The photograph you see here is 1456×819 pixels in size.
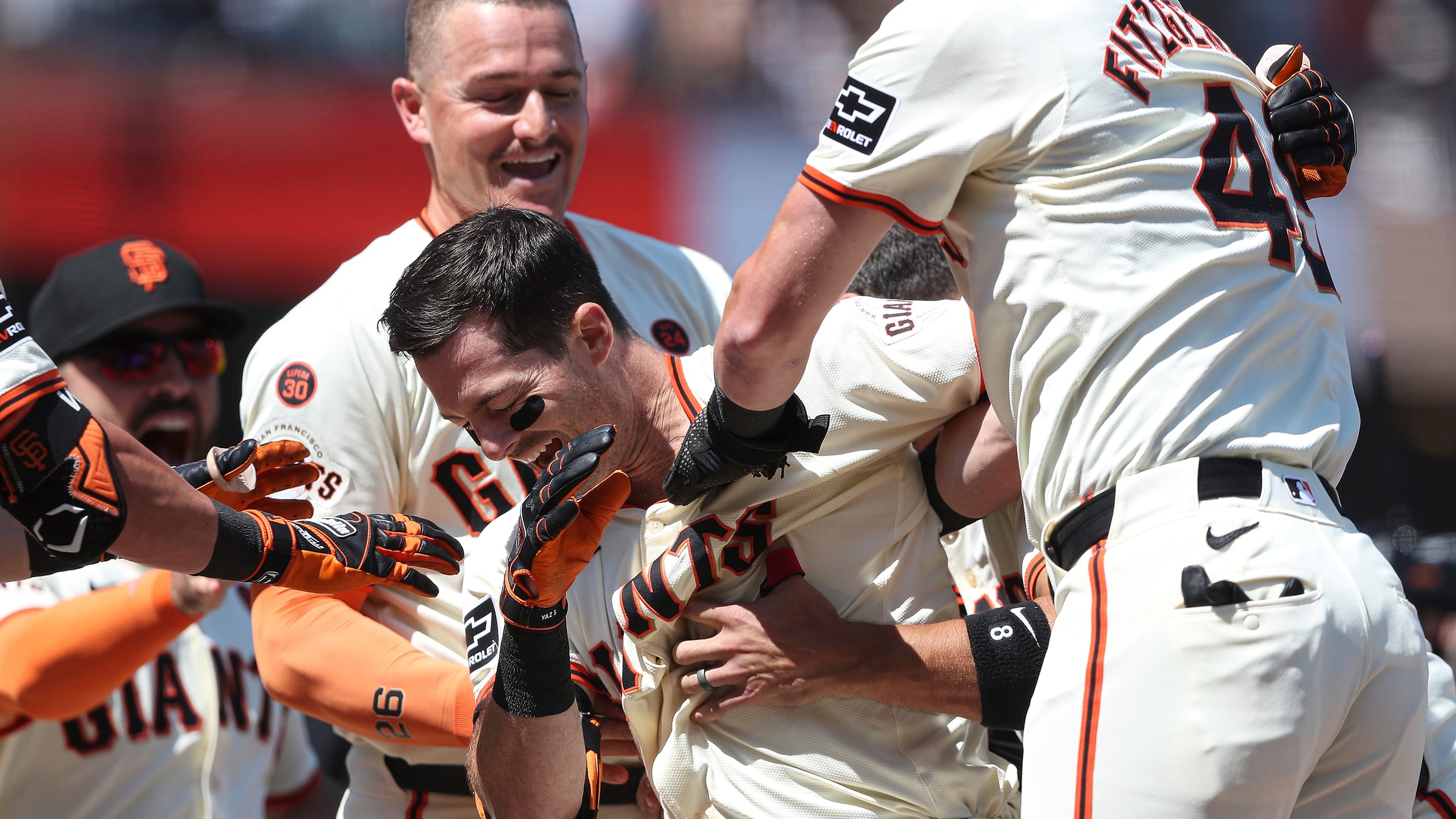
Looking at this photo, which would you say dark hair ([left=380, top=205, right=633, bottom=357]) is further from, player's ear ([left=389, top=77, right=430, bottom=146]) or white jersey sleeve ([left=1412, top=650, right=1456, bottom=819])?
white jersey sleeve ([left=1412, top=650, right=1456, bottom=819])

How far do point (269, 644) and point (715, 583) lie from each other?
1.06 m

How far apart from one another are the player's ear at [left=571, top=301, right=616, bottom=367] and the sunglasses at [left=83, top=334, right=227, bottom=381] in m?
1.76

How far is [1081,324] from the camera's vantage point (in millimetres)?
1583

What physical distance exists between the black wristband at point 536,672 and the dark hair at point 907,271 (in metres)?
1.10

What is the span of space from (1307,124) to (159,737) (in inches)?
110

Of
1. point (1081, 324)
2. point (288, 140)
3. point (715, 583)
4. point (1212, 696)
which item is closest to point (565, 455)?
point (715, 583)

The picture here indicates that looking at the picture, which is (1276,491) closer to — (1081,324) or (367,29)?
(1081,324)

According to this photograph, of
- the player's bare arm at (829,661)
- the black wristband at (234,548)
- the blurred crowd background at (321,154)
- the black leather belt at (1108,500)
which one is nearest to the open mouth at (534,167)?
the black wristband at (234,548)

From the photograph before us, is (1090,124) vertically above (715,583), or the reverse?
(1090,124)

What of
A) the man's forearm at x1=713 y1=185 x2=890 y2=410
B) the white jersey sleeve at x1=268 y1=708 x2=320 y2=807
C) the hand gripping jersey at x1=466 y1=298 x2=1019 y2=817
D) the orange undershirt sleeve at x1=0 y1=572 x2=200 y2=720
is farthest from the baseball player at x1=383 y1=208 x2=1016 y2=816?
the white jersey sleeve at x1=268 y1=708 x2=320 y2=807

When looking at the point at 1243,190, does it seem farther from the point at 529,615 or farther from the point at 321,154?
the point at 321,154

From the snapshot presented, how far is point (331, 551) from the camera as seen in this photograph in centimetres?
219

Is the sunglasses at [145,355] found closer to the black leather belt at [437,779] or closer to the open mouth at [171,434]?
the open mouth at [171,434]

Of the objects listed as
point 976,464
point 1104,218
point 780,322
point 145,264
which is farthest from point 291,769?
point 1104,218
